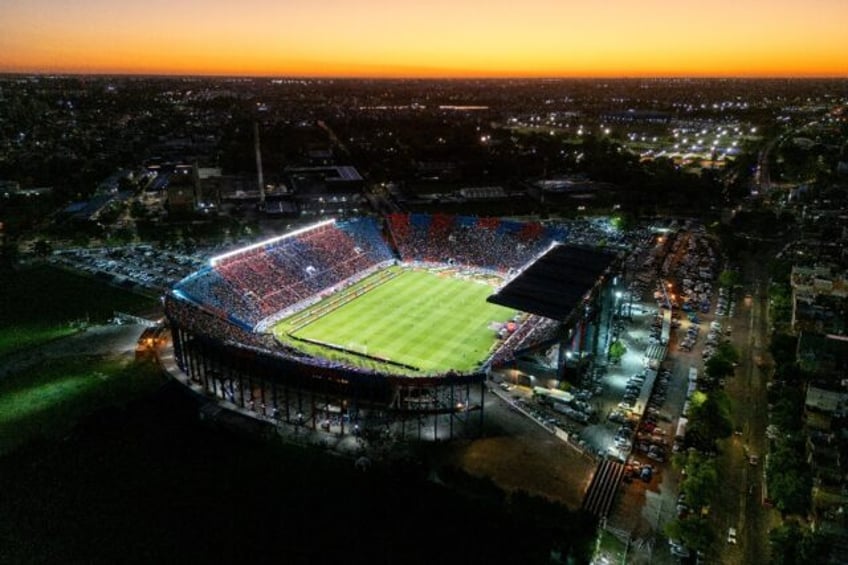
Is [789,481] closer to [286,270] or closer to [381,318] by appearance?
[381,318]

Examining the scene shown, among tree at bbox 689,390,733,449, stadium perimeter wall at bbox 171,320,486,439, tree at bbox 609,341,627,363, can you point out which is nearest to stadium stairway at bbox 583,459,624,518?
tree at bbox 689,390,733,449

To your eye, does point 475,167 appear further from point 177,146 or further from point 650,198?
point 177,146

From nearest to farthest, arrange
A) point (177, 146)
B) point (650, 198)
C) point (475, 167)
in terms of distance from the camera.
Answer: point (650, 198)
point (475, 167)
point (177, 146)

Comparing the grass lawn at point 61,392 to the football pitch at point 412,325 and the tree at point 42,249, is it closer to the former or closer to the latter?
the football pitch at point 412,325

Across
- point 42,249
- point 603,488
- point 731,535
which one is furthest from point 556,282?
point 42,249

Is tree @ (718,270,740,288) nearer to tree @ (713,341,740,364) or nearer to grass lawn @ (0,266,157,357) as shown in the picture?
tree @ (713,341,740,364)

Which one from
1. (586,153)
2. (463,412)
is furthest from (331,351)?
(586,153)

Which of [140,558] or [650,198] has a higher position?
[650,198]
